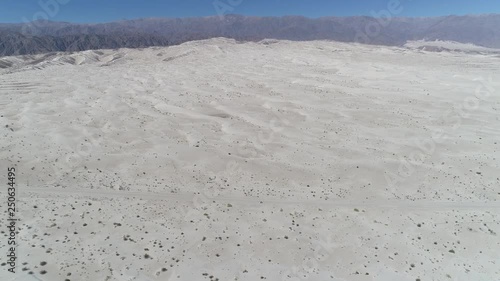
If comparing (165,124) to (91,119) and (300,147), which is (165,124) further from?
(300,147)

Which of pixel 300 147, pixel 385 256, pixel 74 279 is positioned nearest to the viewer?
pixel 74 279

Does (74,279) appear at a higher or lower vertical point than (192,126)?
lower

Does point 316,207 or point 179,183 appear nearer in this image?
point 316,207

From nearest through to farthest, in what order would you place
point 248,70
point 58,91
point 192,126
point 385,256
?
point 385,256, point 192,126, point 58,91, point 248,70

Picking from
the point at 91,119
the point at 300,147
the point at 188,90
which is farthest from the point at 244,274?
the point at 188,90

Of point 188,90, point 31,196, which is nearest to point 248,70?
point 188,90

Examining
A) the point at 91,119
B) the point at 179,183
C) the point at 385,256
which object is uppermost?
the point at 91,119
